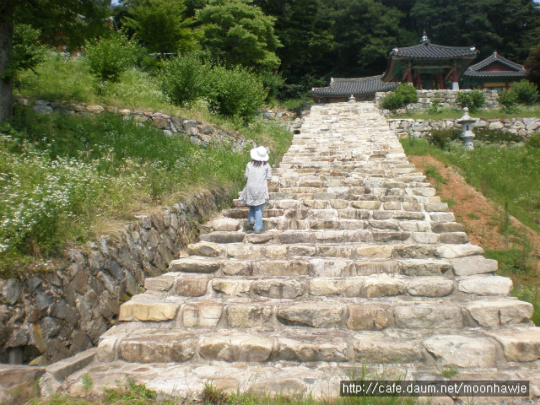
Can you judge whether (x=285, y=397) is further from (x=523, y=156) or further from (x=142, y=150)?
(x=523, y=156)

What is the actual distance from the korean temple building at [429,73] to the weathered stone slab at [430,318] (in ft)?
68.5

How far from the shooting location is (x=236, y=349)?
2.97 meters

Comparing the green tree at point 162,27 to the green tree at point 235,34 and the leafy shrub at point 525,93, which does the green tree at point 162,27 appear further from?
the leafy shrub at point 525,93

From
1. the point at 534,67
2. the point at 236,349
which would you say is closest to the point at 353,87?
the point at 534,67

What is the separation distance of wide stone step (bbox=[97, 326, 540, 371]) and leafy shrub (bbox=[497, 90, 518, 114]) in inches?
679

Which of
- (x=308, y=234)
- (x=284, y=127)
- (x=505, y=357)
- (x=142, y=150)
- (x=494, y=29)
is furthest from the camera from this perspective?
(x=494, y=29)

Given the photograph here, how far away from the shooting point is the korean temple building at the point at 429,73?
2162cm

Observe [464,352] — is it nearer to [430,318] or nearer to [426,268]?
[430,318]

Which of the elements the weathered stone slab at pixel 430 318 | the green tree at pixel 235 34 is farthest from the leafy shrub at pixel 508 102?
the weathered stone slab at pixel 430 318

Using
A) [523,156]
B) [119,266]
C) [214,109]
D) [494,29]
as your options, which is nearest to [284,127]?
[214,109]

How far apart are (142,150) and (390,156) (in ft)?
19.1

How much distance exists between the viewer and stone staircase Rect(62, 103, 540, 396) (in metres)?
2.83

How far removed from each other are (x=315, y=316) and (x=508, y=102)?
60.6 ft

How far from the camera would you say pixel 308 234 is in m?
4.87
